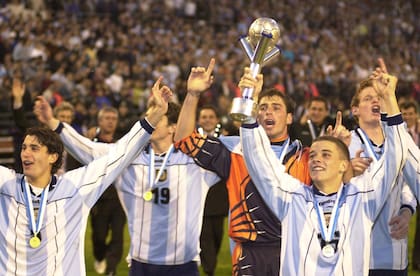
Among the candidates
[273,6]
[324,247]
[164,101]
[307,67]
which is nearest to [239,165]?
[164,101]

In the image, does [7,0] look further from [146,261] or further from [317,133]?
[146,261]

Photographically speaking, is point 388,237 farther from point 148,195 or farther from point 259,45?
point 259,45

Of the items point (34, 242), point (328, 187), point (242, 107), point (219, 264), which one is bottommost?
point (219, 264)

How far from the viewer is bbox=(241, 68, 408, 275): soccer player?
19.9 feet

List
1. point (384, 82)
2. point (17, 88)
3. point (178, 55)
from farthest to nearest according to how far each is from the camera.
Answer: point (178, 55) → point (17, 88) → point (384, 82)

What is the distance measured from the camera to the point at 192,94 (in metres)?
6.75

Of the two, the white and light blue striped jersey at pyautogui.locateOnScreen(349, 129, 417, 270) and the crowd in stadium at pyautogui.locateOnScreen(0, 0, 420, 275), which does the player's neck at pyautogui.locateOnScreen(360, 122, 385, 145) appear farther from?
the crowd in stadium at pyautogui.locateOnScreen(0, 0, 420, 275)

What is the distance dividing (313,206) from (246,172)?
1072mm

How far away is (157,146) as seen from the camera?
8234mm

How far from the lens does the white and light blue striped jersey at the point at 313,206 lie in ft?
20.0

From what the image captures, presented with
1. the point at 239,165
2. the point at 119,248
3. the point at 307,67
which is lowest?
the point at 119,248

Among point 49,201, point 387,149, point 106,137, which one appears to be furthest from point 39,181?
point 106,137

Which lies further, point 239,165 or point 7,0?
point 7,0

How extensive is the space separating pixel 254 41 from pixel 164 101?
90 cm
